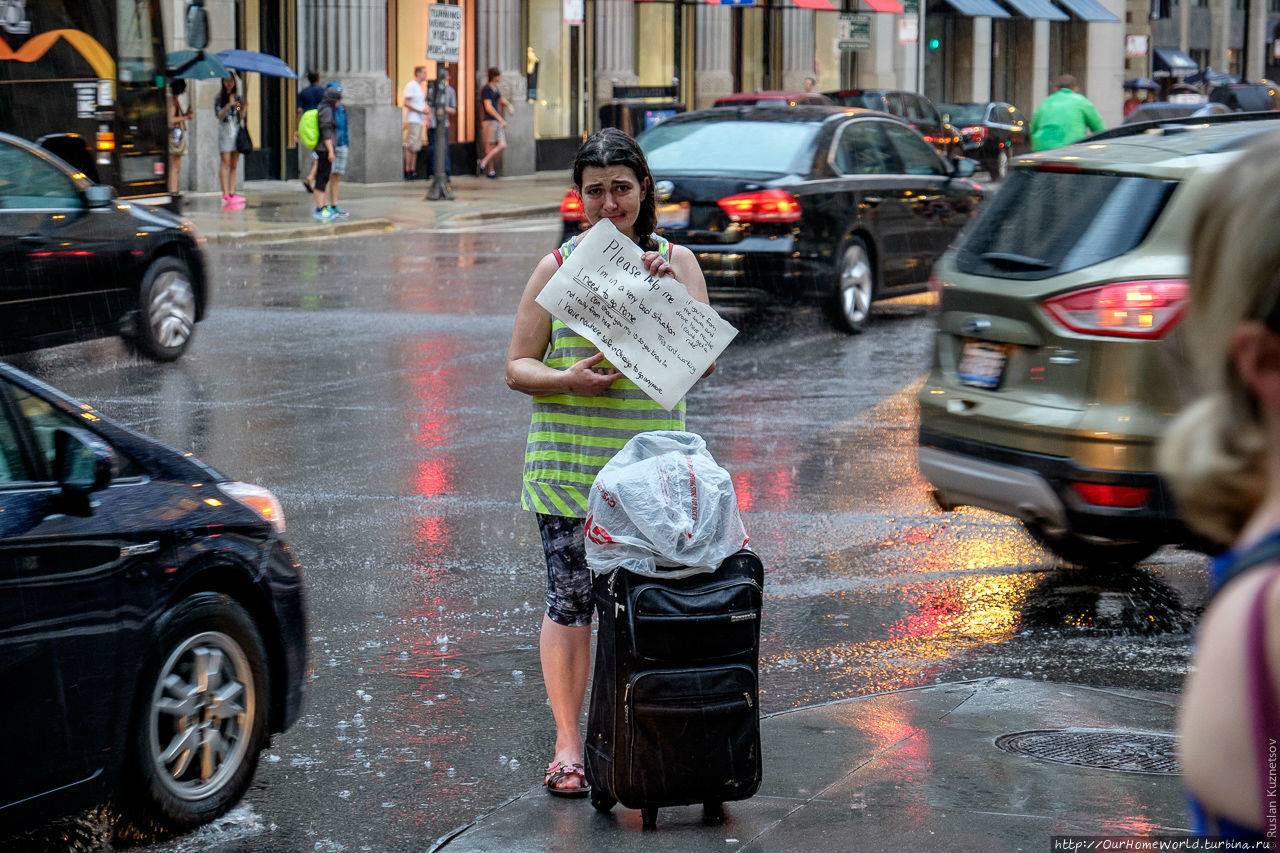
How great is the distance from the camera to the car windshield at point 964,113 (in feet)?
123

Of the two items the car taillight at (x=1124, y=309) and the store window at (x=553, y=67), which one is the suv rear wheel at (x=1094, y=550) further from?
the store window at (x=553, y=67)

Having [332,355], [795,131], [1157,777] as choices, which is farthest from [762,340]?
[1157,777]

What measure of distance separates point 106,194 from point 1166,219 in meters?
7.92

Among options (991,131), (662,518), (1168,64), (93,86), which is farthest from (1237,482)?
(1168,64)

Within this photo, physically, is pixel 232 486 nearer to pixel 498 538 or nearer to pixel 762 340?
pixel 498 538

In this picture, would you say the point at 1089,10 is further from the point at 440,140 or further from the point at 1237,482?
the point at 1237,482

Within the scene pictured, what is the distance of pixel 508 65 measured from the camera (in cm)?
3578

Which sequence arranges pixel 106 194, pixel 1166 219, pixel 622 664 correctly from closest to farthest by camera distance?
1. pixel 622 664
2. pixel 1166 219
3. pixel 106 194

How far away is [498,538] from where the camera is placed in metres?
7.84

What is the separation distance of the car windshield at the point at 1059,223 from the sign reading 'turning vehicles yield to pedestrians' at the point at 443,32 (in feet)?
71.3

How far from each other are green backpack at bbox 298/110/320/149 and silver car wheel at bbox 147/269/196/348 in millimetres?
12559

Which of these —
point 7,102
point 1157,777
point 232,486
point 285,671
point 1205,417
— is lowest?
point 1157,777

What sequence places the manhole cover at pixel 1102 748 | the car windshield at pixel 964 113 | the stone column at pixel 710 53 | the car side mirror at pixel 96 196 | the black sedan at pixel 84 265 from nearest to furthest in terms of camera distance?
the manhole cover at pixel 1102 748
the black sedan at pixel 84 265
the car side mirror at pixel 96 196
the car windshield at pixel 964 113
the stone column at pixel 710 53

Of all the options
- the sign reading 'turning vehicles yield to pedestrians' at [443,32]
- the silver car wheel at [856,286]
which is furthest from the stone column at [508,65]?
the silver car wheel at [856,286]
